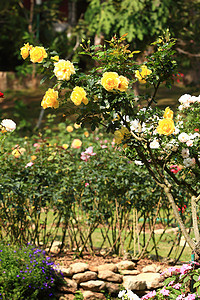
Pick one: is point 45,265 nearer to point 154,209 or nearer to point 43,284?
point 43,284

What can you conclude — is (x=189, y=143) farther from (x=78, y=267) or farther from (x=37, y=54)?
(x=78, y=267)

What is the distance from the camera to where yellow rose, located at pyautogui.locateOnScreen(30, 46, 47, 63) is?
255cm

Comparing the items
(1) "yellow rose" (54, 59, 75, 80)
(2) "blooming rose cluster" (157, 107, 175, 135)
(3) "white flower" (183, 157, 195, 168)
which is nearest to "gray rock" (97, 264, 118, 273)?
(3) "white flower" (183, 157, 195, 168)

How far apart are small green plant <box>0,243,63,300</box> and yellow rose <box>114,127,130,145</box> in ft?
4.65

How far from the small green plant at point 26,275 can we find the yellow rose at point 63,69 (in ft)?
5.62

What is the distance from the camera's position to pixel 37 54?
8.38 feet

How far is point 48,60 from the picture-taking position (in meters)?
2.62

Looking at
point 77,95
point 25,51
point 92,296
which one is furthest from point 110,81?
point 92,296

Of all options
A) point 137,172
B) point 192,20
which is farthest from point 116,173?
point 192,20

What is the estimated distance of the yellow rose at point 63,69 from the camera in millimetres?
2500

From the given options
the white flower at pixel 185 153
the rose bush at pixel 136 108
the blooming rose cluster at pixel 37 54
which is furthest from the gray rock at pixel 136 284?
the blooming rose cluster at pixel 37 54

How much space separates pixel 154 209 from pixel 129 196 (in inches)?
14.1

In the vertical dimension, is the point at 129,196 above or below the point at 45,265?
above

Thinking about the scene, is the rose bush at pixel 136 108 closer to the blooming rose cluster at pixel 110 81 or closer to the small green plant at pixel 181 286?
the blooming rose cluster at pixel 110 81
